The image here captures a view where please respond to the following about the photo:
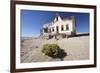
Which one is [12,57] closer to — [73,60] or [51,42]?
[51,42]

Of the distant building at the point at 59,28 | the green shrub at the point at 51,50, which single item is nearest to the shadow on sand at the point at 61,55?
the green shrub at the point at 51,50

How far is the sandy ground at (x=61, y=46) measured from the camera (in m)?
1.89

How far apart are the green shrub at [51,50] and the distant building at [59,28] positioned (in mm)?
98

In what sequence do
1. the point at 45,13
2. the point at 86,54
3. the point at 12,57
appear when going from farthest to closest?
the point at 86,54, the point at 45,13, the point at 12,57

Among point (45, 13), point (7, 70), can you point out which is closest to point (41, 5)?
point (45, 13)

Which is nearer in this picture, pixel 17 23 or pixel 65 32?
pixel 17 23

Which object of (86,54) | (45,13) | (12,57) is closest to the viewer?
(12,57)

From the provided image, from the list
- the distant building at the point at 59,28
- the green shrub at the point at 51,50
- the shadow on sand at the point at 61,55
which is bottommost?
the shadow on sand at the point at 61,55

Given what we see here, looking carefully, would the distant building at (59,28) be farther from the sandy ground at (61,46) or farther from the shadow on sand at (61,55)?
the shadow on sand at (61,55)

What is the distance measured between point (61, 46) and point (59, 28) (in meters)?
0.20

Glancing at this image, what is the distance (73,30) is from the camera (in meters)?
2.05

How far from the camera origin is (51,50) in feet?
6.53

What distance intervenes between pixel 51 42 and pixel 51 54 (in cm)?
13

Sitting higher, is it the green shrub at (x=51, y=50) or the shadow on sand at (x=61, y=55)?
the green shrub at (x=51, y=50)
